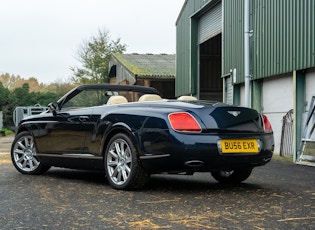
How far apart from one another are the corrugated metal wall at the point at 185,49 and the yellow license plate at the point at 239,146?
1465 centimetres

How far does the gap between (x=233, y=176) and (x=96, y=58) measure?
42.4 m

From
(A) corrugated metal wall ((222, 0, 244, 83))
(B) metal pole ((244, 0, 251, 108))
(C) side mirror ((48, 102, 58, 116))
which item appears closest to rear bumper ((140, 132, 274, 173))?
(C) side mirror ((48, 102, 58, 116))

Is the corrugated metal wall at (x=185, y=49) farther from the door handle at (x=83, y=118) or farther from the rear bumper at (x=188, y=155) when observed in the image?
the rear bumper at (x=188, y=155)

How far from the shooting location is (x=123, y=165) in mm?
6066

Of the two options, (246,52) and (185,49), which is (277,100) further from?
(185,49)

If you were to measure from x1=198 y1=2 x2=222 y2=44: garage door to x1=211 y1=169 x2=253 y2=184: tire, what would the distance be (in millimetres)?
11577

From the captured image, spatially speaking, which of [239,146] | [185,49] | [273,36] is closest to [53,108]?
[239,146]

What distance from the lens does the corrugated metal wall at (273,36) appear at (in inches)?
439

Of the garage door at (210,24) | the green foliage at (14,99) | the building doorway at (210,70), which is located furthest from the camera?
the green foliage at (14,99)

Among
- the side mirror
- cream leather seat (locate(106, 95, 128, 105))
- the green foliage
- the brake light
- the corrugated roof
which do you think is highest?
the corrugated roof

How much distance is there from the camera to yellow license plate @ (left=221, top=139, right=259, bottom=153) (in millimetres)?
5634

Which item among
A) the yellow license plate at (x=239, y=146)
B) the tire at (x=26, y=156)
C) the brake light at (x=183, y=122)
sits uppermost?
the brake light at (x=183, y=122)

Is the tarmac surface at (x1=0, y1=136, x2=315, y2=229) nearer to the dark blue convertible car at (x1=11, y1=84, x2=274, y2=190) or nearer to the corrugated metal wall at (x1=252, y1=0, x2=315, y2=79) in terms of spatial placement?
the dark blue convertible car at (x1=11, y1=84, x2=274, y2=190)

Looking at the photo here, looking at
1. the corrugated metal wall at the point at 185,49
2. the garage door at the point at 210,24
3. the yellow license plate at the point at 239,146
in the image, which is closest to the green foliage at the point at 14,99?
the corrugated metal wall at the point at 185,49
